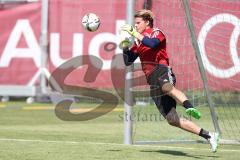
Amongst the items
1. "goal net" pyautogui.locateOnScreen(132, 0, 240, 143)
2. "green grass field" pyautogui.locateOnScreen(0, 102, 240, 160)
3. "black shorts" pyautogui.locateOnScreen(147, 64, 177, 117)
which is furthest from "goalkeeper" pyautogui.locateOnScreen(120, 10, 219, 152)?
"goal net" pyautogui.locateOnScreen(132, 0, 240, 143)

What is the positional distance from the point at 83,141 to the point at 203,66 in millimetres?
2668

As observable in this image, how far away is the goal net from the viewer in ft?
45.5

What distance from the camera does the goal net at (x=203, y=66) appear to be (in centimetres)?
1386

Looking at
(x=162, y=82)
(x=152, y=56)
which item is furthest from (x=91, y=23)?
(x=162, y=82)

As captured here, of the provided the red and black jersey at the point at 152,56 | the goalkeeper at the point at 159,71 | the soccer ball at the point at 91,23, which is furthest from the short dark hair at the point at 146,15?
the soccer ball at the point at 91,23

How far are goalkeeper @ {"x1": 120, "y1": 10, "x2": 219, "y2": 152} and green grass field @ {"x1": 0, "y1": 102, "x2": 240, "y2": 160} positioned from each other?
0.45m

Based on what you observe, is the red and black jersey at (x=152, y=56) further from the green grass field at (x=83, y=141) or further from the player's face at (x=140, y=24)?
the green grass field at (x=83, y=141)

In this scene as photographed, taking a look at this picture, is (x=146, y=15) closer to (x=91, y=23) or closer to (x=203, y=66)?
(x=91, y=23)

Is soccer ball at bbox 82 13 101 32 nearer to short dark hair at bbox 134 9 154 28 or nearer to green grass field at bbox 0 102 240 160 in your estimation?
short dark hair at bbox 134 9 154 28

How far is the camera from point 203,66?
542 inches

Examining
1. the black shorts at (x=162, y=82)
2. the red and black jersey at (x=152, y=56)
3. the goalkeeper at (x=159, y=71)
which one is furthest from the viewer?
the red and black jersey at (x=152, y=56)

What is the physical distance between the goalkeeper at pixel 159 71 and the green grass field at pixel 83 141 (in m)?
0.45

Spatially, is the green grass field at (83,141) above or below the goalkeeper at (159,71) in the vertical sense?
below

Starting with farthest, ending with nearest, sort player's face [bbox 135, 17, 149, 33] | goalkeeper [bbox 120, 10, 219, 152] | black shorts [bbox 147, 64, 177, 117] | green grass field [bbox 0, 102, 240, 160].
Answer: player's face [bbox 135, 17, 149, 33] → black shorts [bbox 147, 64, 177, 117] → goalkeeper [bbox 120, 10, 219, 152] → green grass field [bbox 0, 102, 240, 160]
